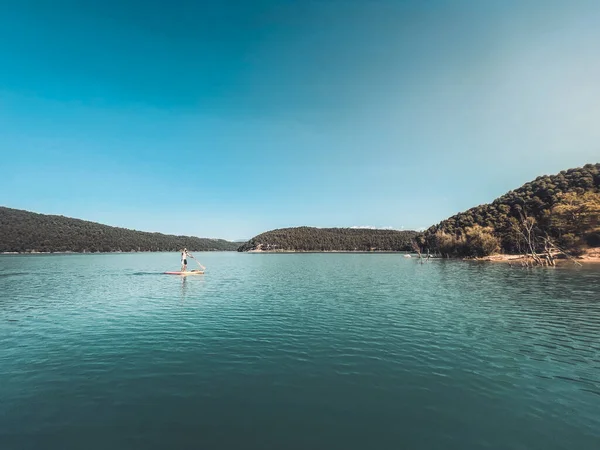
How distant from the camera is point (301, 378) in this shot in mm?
14305

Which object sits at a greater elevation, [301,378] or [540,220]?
[540,220]

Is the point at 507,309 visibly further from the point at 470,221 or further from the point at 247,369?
the point at 470,221

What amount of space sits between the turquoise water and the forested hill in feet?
275

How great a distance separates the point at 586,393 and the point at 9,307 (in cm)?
4458

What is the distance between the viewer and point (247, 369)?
1545cm

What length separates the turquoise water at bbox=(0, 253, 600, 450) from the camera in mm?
9891

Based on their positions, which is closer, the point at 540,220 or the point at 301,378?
the point at 301,378

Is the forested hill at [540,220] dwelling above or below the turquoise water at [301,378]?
above

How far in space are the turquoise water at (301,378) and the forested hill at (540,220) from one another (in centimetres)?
8367

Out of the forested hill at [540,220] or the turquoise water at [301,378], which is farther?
the forested hill at [540,220]

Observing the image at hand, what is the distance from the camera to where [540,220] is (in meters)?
117

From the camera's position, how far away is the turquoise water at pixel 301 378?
9.89 meters

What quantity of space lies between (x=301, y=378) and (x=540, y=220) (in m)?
137

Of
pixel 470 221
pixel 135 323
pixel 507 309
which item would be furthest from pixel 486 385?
pixel 470 221
